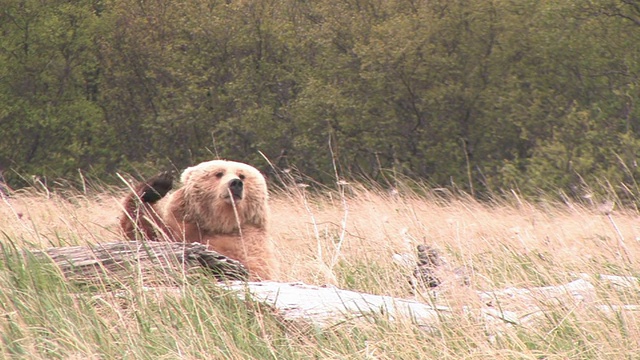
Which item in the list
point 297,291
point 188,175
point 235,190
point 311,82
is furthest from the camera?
point 311,82

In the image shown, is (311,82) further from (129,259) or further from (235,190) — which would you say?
(129,259)

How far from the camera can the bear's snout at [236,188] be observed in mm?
5695

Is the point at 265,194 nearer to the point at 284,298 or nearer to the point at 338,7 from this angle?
the point at 284,298

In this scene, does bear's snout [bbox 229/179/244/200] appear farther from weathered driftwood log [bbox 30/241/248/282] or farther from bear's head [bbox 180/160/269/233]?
weathered driftwood log [bbox 30/241/248/282]

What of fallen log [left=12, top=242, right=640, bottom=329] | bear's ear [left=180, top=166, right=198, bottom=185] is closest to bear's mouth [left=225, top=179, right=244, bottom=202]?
bear's ear [left=180, top=166, right=198, bottom=185]

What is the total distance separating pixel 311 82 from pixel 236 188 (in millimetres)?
17717

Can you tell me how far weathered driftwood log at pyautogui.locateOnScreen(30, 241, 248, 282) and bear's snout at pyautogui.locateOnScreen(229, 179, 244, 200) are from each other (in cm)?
98

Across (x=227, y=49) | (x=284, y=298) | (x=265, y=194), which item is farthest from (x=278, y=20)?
(x=284, y=298)

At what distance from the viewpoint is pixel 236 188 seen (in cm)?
570

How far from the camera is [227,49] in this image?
2511 centimetres

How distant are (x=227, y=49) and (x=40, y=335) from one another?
21555 millimetres

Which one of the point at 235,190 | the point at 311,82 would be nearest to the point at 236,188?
the point at 235,190

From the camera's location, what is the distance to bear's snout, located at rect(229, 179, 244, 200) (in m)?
5.70

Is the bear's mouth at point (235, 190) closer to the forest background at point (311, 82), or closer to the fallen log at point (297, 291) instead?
the fallen log at point (297, 291)
